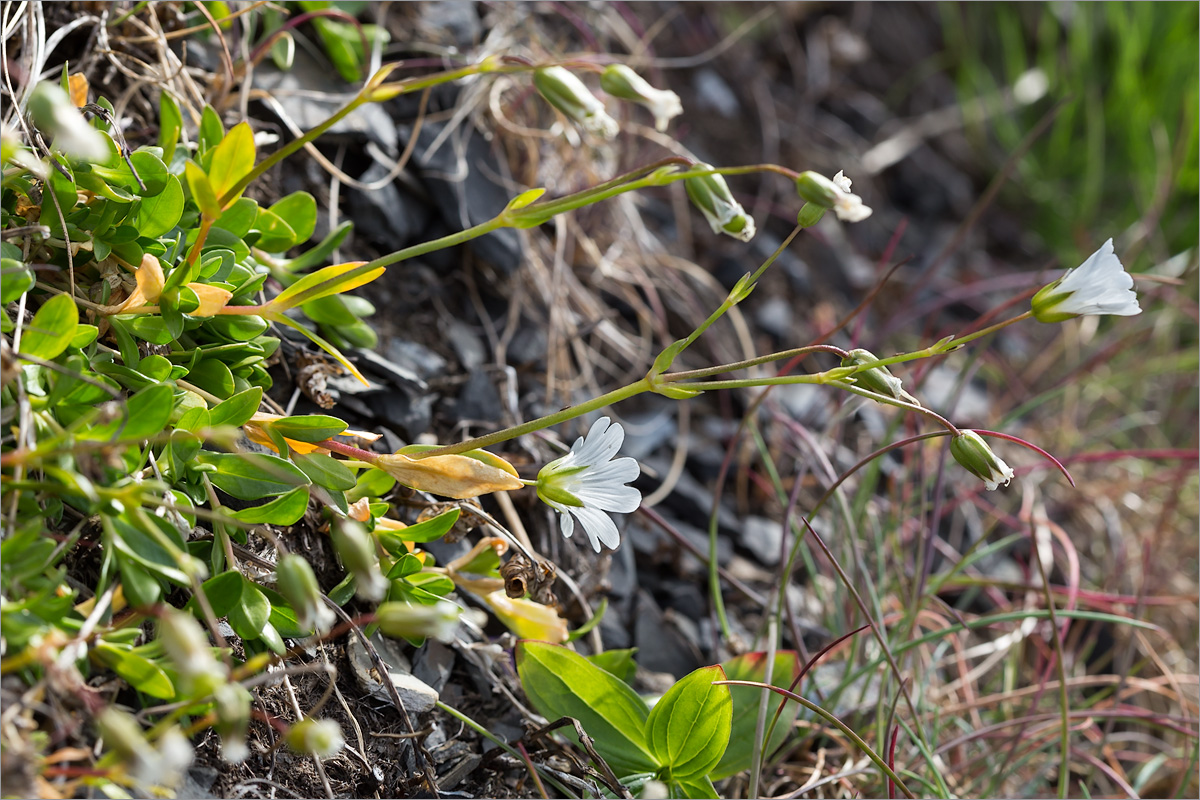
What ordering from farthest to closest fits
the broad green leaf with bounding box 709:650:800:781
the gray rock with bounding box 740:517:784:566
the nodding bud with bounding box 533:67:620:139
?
the gray rock with bounding box 740:517:784:566, the broad green leaf with bounding box 709:650:800:781, the nodding bud with bounding box 533:67:620:139

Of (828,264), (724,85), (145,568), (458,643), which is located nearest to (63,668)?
(145,568)

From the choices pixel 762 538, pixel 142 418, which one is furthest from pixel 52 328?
pixel 762 538

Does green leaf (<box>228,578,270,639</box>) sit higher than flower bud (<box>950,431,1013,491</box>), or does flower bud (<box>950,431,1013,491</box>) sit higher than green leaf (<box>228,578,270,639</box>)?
flower bud (<box>950,431,1013,491</box>)

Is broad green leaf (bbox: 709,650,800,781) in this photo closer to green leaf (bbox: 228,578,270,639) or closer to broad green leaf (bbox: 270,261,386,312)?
green leaf (bbox: 228,578,270,639)

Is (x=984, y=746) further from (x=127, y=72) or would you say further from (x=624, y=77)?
(x=127, y=72)

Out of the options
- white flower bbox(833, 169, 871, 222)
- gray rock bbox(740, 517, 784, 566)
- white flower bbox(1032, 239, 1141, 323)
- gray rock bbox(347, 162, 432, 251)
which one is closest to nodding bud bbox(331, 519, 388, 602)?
white flower bbox(833, 169, 871, 222)

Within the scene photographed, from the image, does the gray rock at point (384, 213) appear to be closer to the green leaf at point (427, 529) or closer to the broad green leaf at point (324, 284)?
the broad green leaf at point (324, 284)
